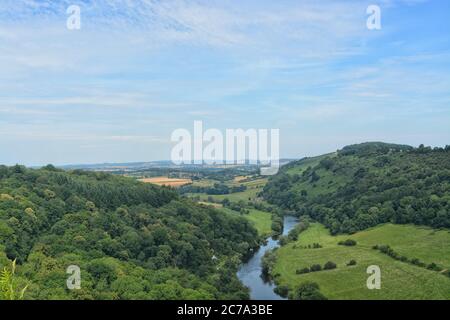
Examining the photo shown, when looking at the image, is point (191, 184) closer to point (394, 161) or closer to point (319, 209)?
point (319, 209)

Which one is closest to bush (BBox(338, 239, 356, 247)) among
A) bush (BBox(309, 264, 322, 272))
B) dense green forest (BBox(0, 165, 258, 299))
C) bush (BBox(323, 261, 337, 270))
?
bush (BBox(323, 261, 337, 270))

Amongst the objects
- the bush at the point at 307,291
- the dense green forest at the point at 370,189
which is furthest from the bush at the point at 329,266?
the dense green forest at the point at 370,189

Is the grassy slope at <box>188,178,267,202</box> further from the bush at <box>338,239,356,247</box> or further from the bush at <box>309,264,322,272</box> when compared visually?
the bush at <box>309,264,322,272</box>

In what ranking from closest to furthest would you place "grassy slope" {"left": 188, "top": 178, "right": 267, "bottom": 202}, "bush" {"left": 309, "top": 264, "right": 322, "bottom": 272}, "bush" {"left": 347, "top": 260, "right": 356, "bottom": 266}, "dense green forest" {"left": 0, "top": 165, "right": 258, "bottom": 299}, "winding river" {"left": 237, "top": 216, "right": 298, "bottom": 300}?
"dense green forest" {"left": 0, "top": 165, "right": 258, "bottom": 299}, "winding river" {"left": 237, "top": 216, "right": 298, "bottom": 300}, "bush" {"left": 309, "top": 264, "right": 322, "bottom": 272}, "bush" {"left": 347, "top": 260, "right": 356, "bottom": 266}, "grassy slope" {"left": 188, "top": 178, "right": 267, "bottom": 202}
